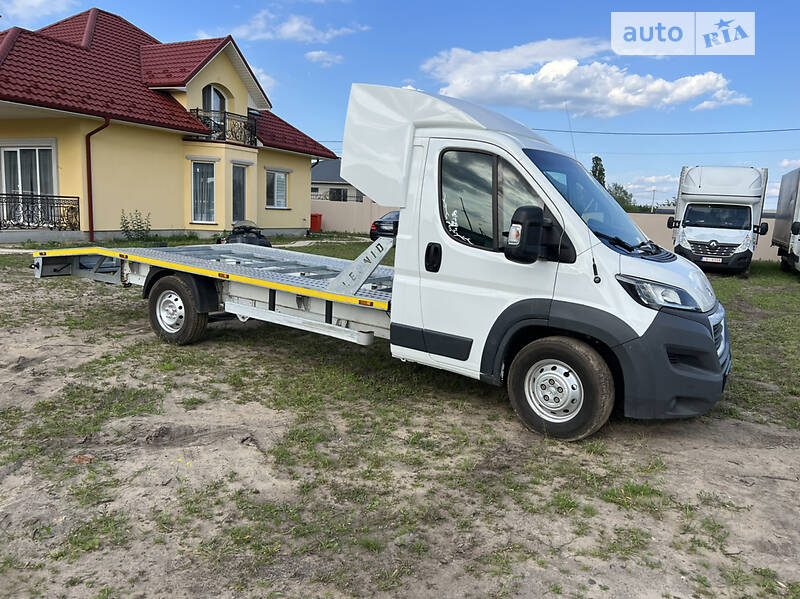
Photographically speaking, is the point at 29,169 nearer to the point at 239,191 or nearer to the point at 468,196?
the point at 239,191

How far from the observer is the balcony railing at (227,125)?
74.5 feet

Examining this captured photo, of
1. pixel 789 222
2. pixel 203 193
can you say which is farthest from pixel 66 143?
pixel 789 222

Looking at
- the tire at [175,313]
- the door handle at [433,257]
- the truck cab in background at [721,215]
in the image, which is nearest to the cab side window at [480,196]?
the door handle at [433,257]

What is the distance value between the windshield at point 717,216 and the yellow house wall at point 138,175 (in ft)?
55.0

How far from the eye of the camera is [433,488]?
4.11 meters

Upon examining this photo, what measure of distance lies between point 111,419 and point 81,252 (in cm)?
363

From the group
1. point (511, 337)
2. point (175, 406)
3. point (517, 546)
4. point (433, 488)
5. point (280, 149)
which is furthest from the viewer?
point (280, 149)

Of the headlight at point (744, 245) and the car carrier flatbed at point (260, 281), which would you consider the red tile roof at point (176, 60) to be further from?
the headlight at point (744, 245)

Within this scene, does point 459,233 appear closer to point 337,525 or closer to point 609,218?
point 609,218

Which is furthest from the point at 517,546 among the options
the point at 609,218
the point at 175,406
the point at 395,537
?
the point at 175,406

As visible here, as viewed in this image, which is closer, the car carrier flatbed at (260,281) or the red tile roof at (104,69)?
the car carrier flatbed at (260,281)

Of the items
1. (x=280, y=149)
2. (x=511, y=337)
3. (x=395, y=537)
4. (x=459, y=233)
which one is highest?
(x=280, y=149)

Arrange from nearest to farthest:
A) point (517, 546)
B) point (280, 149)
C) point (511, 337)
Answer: point (517, 546) → point (511, 337) → point (280, 149)

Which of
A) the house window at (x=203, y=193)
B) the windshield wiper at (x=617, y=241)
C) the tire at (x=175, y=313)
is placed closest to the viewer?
the windshield wiper at (x=617, y=241)
